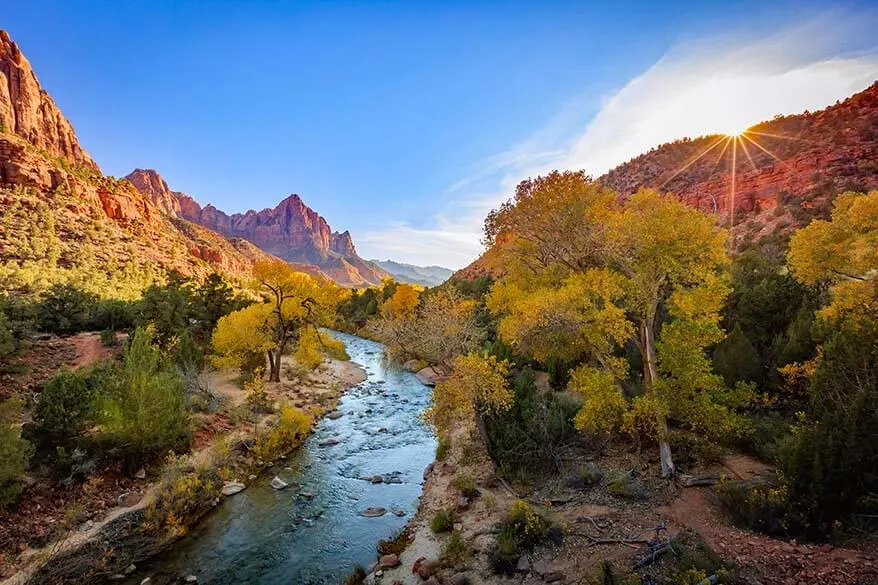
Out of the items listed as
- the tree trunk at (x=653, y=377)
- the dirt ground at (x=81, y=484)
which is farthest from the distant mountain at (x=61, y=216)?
the tree trunk at (x=653, y=377)

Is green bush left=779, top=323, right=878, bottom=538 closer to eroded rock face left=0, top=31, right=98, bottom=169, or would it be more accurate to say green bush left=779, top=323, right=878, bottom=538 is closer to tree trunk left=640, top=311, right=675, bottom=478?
tree trunk left=640, top=311, right=675, bottom=478

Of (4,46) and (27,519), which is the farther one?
(4,46)

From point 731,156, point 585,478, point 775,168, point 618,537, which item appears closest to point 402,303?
point 585,478

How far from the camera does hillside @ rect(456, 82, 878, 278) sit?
44.0 metres

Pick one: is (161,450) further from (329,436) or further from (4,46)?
(4,46)

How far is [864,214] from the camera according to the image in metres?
15.2

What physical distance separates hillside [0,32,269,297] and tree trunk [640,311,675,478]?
44.4m

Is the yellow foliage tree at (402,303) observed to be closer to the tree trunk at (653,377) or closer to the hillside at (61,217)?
the hillside at (61,217)

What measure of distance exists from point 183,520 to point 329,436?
8703 mm

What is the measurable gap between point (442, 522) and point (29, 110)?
107050mm

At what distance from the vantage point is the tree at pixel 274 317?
24.9 metres

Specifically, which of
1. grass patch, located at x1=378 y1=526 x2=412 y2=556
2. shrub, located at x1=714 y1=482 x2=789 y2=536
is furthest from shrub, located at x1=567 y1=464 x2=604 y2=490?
grass patch, located at x1=378 y1=526 x2=412 y2=556

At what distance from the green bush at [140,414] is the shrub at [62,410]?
2.35ft

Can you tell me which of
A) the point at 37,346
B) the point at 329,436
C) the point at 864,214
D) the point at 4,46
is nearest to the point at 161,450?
the point at 329,436
